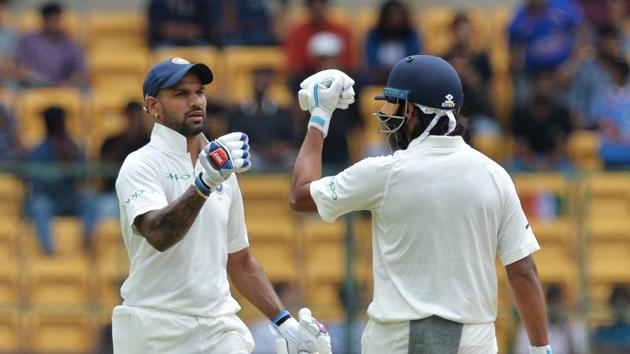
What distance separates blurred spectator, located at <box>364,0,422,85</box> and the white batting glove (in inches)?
259

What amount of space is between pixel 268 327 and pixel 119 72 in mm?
3693

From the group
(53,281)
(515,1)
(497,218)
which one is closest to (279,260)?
(53,281)

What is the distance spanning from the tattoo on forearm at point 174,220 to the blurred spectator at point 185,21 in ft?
24.7

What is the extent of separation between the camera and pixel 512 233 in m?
6.39

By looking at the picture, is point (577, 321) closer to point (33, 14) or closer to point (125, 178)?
point (125, 178)

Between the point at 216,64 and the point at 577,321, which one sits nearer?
the point at 577,321

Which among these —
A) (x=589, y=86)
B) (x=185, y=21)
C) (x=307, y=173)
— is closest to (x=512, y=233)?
(x=307, y=173)

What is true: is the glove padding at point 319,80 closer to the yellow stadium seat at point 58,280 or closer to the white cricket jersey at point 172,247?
the white cricket jersey at point 172,247

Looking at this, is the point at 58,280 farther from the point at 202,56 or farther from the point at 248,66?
the point at 248,66

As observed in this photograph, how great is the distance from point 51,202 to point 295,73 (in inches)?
103

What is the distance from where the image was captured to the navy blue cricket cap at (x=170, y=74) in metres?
6.61

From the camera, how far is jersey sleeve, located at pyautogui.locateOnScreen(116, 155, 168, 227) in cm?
637

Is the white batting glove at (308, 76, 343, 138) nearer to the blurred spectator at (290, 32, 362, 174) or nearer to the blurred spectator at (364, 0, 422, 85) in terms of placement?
the blurred spectator at (290, 32, 362, 174)

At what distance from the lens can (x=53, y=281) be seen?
11969 mm
